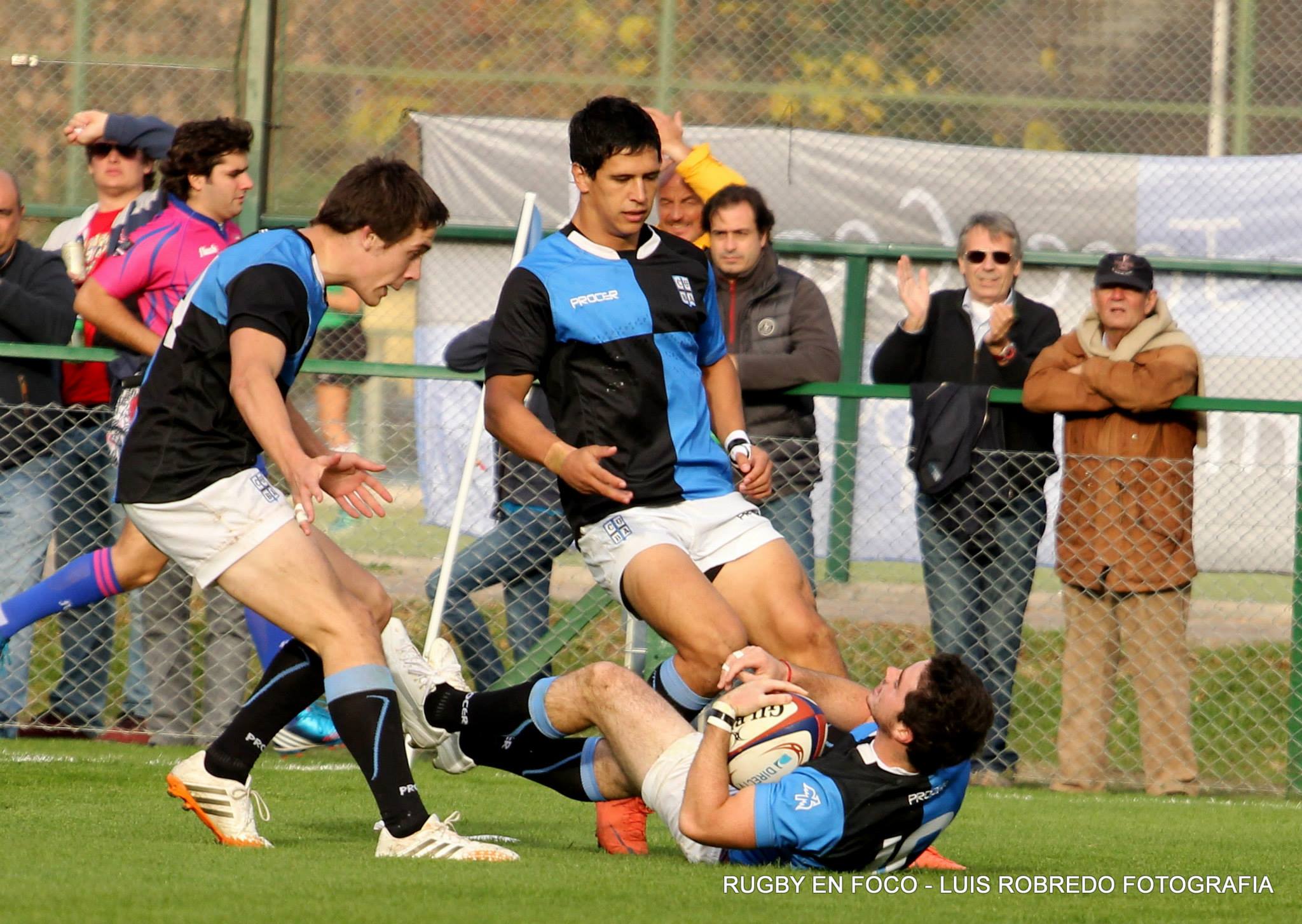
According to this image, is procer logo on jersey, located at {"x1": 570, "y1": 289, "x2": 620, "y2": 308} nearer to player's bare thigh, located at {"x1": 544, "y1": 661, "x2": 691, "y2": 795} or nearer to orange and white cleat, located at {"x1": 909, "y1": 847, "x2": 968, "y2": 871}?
player's bare thigh, located at {"x1": 544, "y1": 661, "x2": 691, "y2": 795}

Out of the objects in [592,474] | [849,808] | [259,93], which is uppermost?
[259,93]

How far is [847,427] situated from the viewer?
1023 cm

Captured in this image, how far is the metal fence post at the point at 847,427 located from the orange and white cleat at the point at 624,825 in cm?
319

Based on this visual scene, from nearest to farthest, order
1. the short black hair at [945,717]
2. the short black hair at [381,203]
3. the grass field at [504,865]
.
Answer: the grass field at [504,865]
the short black hair at [945,717]
the short black hair at [381,203]

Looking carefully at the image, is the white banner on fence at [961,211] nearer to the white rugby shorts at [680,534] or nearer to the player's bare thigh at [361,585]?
the white rugby shorts at [680,534]

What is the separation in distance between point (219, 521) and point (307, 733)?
77.6 inches

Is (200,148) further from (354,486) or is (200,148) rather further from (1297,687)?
(1297,687)

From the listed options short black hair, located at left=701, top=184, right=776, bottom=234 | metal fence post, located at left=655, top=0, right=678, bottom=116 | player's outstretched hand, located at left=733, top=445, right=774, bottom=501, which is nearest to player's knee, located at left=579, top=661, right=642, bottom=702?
player's outstretched hand, located at left=733, top=445, right=774, bottom=501

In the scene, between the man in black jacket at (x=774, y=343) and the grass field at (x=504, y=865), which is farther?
the man in black jacket at (x=774, y=343)

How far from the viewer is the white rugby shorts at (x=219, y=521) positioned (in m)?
5.07

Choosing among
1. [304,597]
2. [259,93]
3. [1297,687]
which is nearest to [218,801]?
[304,597]

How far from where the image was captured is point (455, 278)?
11484 millimetres

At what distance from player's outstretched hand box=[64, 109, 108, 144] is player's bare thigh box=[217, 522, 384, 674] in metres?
4.23

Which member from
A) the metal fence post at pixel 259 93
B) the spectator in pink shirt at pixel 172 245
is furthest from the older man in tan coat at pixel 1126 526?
the metal fence post at pixel 259 93
